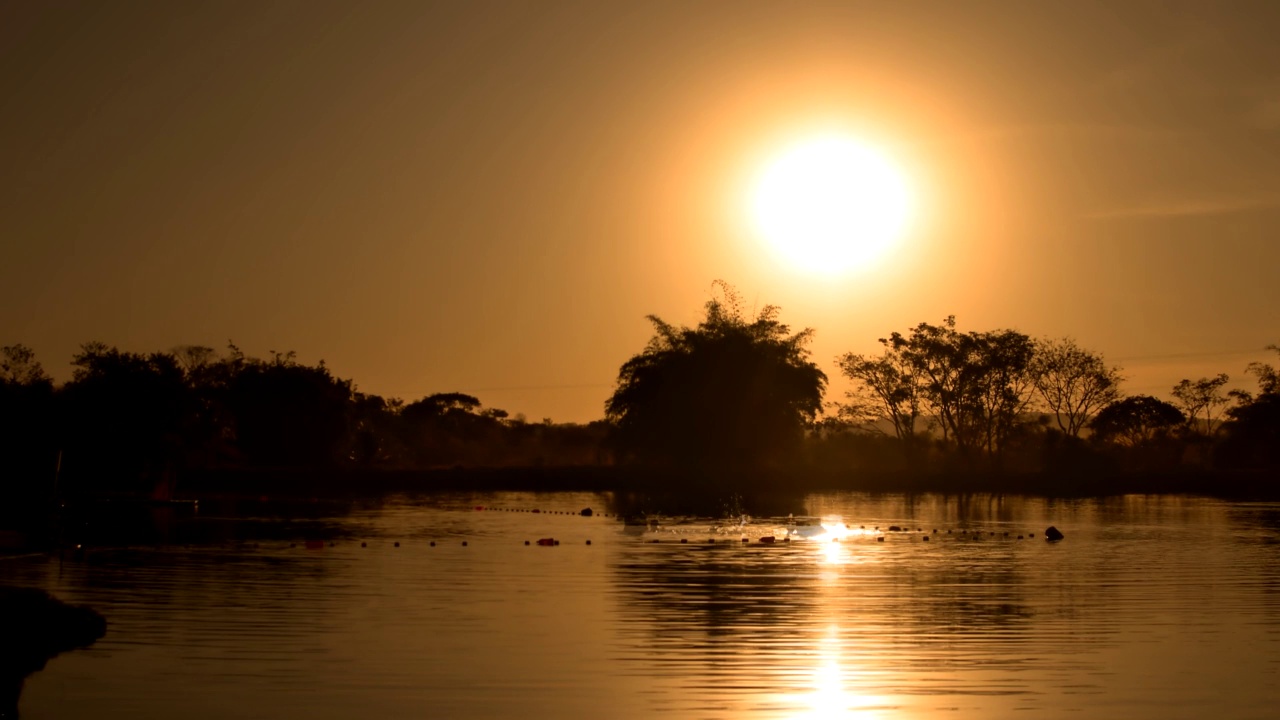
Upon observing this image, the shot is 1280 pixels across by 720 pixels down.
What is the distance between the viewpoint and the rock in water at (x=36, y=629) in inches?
628

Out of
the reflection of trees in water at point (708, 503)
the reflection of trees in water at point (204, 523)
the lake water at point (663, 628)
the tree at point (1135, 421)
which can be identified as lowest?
the lake water at point (663, 628)

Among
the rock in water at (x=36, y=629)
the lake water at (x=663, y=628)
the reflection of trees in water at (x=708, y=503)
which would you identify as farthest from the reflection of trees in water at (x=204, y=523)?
the rock in water at (x=36, y=629)

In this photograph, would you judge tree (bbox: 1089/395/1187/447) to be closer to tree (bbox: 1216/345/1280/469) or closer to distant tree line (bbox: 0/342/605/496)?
tree (bbox: 1216/345/1280/469)

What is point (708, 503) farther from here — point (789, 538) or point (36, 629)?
point (36, 629)

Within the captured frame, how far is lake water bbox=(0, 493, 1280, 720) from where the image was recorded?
14.3 m

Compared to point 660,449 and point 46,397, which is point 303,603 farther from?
point 660,449

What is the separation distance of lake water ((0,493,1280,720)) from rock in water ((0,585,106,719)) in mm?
304

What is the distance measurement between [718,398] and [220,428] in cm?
2623

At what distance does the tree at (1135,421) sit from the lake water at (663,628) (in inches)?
1940

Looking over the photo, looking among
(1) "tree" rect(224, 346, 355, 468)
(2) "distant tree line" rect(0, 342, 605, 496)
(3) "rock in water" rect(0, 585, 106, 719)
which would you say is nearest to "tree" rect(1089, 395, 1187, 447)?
(2) "distant tree line" rect(0, 342, 605, 496)

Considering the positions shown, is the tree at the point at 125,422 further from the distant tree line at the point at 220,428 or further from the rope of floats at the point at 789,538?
the rope of floats at the point at 789,538

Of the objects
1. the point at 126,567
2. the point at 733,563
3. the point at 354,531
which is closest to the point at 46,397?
the point at 354,531

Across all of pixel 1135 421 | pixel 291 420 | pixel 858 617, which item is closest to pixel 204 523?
pixel 858 617

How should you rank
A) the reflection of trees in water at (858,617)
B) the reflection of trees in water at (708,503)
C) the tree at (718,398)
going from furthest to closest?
the tree at (718,398), the reflection of trees in water at (708,503), the reflection of trees in water at (858,617)
